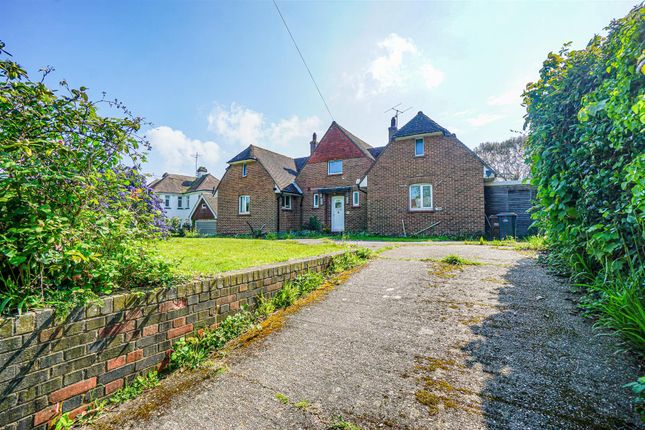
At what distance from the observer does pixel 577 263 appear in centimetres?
387

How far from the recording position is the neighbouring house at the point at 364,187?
43.8ft

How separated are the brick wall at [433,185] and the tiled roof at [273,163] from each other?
264 inches

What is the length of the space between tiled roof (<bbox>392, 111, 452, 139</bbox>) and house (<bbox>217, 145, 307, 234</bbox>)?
27.2ft

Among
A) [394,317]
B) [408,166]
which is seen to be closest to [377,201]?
[408,166]

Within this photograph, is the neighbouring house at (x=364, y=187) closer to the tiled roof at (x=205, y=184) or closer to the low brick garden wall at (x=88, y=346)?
the low brick garden wall at (x=88, y=346)

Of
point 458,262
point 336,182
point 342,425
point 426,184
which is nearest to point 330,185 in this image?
point 336,182

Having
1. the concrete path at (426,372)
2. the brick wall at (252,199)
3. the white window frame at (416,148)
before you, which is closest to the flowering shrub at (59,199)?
the concrete path at (426,372)

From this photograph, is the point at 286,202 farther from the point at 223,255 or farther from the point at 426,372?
the point at 426,372

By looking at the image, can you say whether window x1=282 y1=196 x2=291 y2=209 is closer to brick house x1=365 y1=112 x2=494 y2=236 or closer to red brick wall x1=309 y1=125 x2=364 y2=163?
red brick wall x1=309 y1=125 x2=364 y2=163

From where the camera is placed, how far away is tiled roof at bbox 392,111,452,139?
13.7 m

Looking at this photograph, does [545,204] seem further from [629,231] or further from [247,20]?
[247,20]

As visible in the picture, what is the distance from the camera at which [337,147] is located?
63.4 ft

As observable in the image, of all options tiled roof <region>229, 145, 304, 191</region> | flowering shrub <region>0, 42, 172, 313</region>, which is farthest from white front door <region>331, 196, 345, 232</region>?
flowering shrub <region>0, 42, 172, 313</region>

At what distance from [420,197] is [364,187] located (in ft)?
10.2
